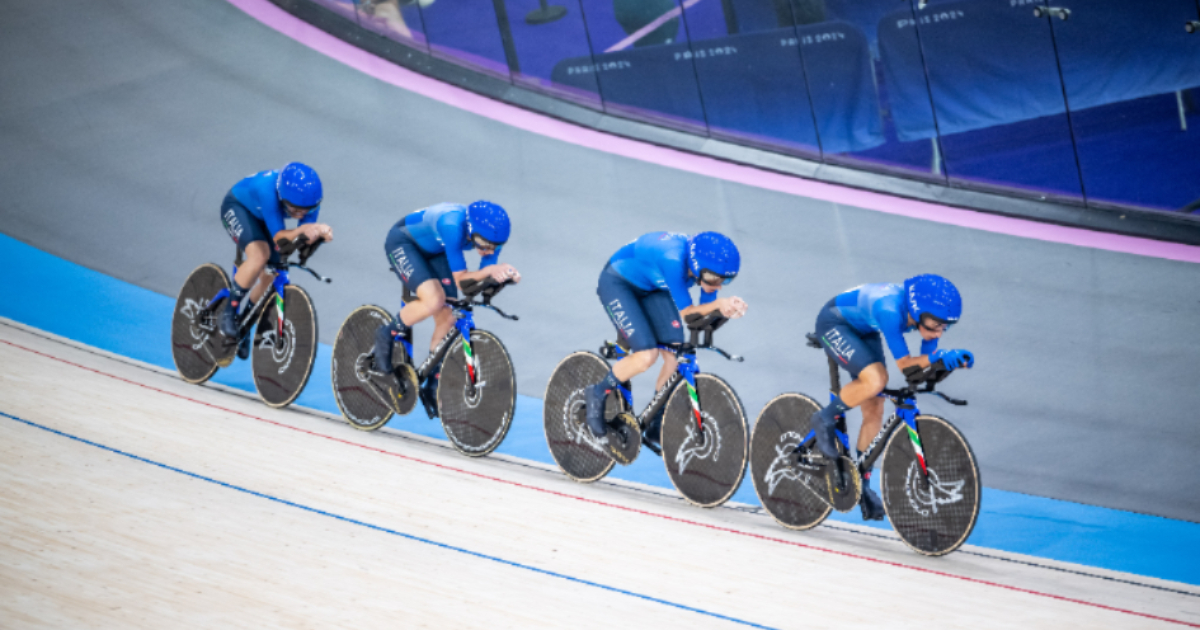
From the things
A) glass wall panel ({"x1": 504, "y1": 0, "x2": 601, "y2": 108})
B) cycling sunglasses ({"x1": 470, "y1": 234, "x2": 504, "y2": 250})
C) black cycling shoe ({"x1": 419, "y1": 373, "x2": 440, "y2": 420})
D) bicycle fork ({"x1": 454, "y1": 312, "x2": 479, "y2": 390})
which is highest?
glass wall panel ({"x1": 504, "y1": 0, "x2": 601, "y2": 108})

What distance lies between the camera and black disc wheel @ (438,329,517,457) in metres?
4.87

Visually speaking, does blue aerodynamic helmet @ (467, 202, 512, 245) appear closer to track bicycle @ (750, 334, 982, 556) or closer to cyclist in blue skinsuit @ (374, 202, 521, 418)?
cyclist in blue skinsuit @ (374, 202, 521, 418)

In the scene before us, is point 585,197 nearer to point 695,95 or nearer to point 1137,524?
point 695,95

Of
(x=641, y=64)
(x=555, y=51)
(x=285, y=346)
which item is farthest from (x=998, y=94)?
(x=285, y=346)

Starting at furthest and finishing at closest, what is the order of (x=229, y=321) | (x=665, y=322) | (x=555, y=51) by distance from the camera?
(x=555, y=51)
(x=229, y=321)
(x=665, y=322)

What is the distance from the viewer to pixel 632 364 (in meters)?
4.43

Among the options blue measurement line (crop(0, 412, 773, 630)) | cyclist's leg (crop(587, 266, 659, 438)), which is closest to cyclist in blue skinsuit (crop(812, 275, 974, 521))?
cyclist's leg (crop(587, 266, 659, 438))

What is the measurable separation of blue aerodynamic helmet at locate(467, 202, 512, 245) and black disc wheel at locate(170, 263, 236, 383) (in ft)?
5.92

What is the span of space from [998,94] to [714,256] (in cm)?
586

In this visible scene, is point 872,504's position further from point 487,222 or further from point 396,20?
point 396,20

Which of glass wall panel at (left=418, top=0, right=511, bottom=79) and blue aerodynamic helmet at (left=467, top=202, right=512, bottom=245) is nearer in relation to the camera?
blue aerodynamic helmet at (left=467, top=202, right=512, bottom=245)

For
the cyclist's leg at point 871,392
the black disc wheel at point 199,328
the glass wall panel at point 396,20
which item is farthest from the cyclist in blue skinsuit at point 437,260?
the glass wall panel at point 396,20

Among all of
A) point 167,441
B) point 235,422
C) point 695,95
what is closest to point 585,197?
point 695,95

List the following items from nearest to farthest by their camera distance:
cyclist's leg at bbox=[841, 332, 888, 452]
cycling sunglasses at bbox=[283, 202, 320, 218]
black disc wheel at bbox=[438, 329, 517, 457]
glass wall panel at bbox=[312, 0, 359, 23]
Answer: cyclist's leg at bbox=[841, 332, 888, 452] < black disc wheel at bbox=[438, 329, 517, 457] < cycling sunglasses at bbox=[283, 202, 320, 218] < glass wall panel at bbox=[312, 0, 359, 23]
